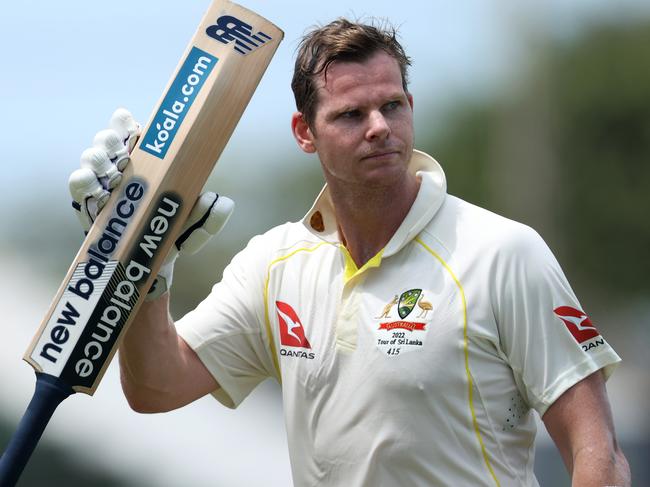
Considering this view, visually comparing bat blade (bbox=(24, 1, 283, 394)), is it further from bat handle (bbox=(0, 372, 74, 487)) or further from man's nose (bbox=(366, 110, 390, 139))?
man's nose (bbox=(366, 110, 390, 139))

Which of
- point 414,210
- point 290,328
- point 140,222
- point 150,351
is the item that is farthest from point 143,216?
point 414,210

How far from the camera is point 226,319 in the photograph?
3596mm

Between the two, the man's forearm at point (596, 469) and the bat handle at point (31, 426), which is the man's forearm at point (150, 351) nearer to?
the bat handle at point (31, 426)

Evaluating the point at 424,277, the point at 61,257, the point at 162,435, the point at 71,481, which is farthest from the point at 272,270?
the point at 61,257

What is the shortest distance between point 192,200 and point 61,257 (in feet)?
49.7

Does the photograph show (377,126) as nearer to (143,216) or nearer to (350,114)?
(350,114)

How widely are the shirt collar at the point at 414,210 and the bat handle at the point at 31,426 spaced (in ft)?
2.59

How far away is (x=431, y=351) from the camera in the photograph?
3160mm

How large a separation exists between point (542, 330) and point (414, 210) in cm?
49

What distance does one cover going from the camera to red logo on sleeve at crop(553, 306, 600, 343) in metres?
3.11

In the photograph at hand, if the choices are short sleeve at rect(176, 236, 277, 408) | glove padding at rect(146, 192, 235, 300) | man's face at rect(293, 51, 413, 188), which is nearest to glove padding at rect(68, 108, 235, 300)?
glove padding at rect(146, 192, 235, 300)

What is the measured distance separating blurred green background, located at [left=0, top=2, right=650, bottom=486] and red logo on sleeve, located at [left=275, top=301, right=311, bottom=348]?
160 inches

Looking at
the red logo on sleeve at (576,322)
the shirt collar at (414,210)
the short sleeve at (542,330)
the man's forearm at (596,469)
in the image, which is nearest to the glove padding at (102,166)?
the shirt collar at (414,210)

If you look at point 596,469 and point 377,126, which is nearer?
point 596,469
